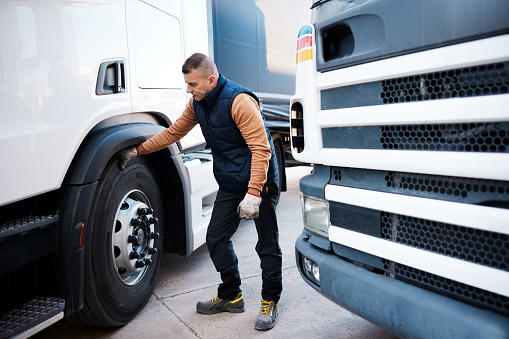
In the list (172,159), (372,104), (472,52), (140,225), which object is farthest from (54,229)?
(472,52)

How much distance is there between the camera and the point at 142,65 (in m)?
3.14

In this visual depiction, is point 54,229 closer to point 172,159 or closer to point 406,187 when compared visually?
point 172,159

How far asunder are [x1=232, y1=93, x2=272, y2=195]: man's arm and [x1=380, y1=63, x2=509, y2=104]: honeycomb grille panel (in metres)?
0.99

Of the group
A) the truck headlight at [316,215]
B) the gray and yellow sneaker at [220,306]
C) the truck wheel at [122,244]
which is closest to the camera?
the truck headlight at [316,215]

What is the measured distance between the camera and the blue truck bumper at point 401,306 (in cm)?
173

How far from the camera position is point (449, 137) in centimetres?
189

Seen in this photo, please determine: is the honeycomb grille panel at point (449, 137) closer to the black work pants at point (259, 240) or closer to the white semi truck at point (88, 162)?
the black work pants at point (259, 240)

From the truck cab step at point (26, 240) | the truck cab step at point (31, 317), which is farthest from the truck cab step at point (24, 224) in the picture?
the truck cab step at point (31, 317)

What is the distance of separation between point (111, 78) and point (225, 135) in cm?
78

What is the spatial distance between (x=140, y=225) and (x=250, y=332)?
3.31 feet

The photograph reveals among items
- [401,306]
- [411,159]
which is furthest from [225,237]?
[411,159]

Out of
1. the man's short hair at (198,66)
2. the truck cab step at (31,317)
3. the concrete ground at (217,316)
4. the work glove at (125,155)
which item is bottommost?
the concrete ground at (217,316)

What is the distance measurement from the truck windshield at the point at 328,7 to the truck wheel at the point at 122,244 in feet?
4.89

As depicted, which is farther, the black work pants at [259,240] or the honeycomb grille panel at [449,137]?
the black work pants at [259,240]
